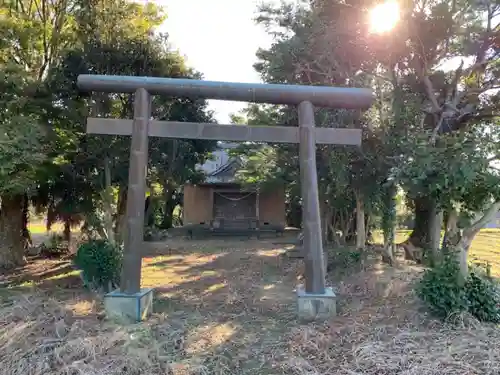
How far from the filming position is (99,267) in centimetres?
783

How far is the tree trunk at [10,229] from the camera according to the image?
38.3ft

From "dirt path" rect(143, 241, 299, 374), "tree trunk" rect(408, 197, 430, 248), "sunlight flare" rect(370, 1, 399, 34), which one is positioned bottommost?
"dirt path" rect(143, 241, 299, 374)

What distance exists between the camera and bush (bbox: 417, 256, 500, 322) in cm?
492

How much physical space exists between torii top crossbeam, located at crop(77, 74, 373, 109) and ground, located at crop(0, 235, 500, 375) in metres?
3.23

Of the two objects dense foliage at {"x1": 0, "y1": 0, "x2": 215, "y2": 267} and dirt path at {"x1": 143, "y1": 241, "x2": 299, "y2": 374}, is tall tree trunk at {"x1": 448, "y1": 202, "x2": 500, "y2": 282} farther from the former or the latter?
dense foliage at {"x1": 0, "y1": 0, "x2": 215, "y2": 267}

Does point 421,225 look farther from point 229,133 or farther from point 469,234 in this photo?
point 229,133

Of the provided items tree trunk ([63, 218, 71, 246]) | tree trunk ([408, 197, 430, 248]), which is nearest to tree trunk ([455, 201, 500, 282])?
tree trunk ([408, 197, 430, 248])

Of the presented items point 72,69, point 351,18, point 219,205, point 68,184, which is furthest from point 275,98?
point 219,205

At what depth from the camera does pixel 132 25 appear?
31.7ft

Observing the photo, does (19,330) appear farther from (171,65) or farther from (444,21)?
(444,21)

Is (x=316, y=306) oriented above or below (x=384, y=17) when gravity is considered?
below

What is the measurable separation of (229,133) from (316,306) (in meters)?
2.84

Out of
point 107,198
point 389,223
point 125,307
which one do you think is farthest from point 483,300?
point 107,198

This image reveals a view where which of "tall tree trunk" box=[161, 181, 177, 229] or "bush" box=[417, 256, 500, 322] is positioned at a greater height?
"tall tree trunk" box=[161, 181, 177, 229]
